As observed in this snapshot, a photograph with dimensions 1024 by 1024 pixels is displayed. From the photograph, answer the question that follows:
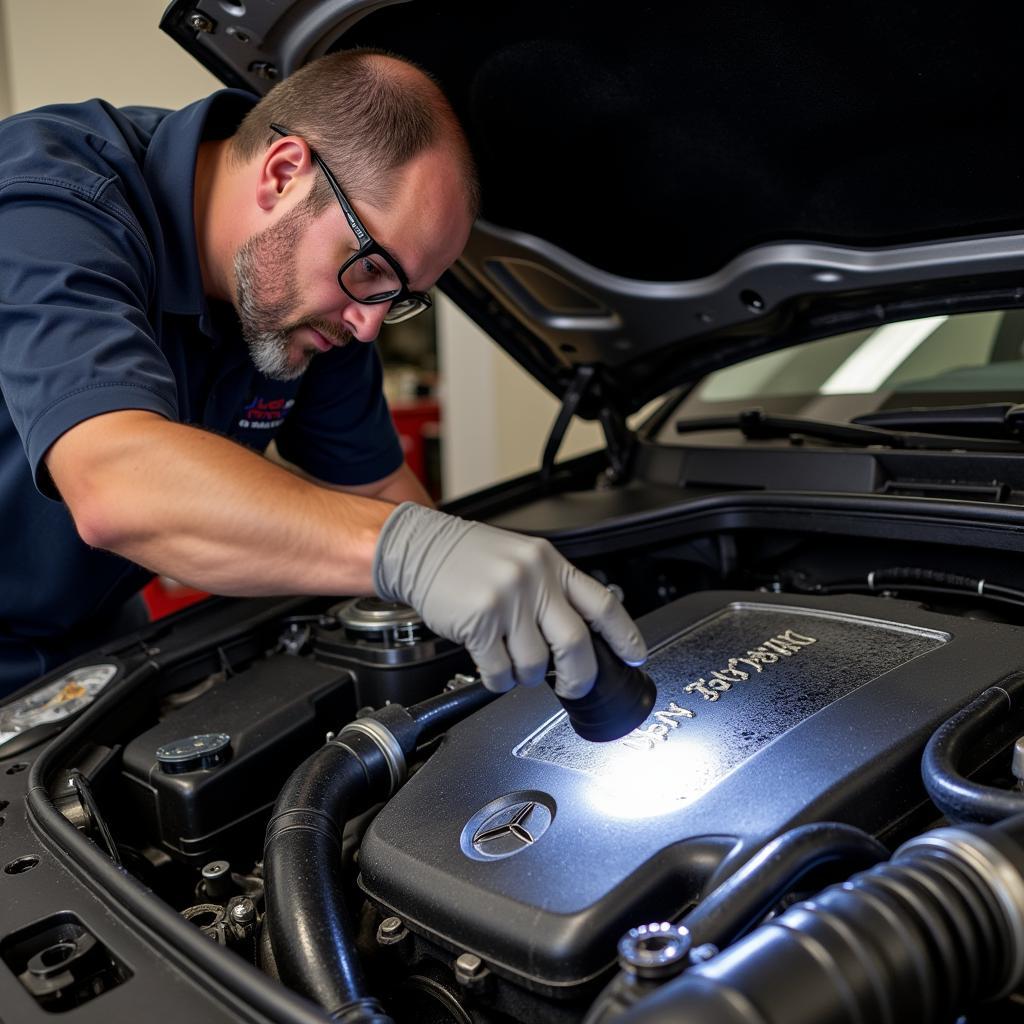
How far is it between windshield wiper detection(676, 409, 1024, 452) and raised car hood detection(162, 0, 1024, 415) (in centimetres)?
12

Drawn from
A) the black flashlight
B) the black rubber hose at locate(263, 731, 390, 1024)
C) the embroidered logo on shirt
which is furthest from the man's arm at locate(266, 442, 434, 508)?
the black flashlight

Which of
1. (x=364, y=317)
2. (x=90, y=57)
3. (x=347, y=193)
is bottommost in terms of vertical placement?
(x=364, y=317)

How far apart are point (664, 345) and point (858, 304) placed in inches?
13.5

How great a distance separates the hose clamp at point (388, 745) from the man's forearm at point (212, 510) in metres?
0.19

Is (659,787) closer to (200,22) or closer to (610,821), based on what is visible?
(610,821)

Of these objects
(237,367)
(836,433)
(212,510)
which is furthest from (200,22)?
(836,433)

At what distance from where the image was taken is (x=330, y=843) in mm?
856

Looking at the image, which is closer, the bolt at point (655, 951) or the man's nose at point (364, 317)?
the bolt at point (655, 951)

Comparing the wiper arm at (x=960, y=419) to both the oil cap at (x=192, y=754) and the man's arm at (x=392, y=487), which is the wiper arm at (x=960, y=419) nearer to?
the man's arm at (x=392, y=487)

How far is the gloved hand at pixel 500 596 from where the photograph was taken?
0.78 metres

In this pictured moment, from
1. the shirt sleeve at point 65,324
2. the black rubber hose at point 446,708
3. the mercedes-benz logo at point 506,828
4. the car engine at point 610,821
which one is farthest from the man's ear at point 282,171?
the mercedes-benz logo at point 506,828

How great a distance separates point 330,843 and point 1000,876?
0.53m

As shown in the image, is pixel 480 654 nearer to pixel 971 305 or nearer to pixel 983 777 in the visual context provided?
pixel 983 777

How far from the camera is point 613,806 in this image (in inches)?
32.0
